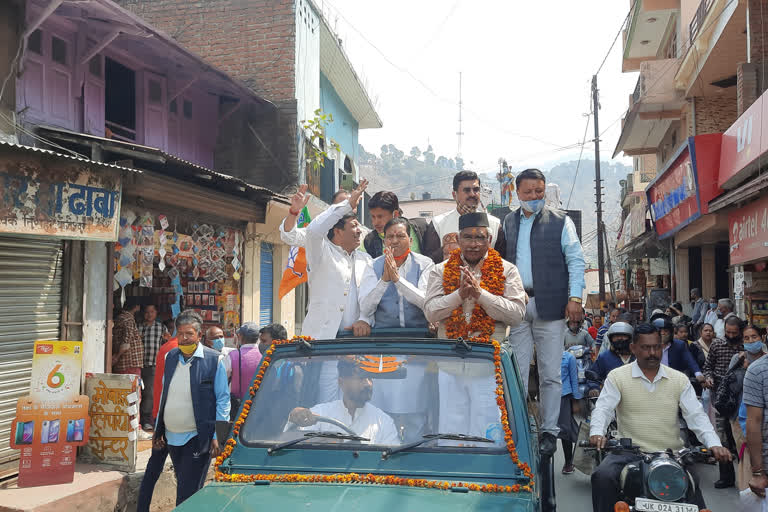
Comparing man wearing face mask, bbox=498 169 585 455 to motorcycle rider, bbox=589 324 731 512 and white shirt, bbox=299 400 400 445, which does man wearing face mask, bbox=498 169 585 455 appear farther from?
white shirt, bbox=299 400 400 445

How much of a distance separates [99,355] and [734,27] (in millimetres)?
12926

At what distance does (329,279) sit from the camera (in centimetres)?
539

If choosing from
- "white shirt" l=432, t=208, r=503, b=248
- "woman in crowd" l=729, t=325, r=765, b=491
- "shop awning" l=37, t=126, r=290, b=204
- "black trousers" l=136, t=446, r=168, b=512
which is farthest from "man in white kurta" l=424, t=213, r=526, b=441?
"shop awning" l=37, t=126, r=290, b=204

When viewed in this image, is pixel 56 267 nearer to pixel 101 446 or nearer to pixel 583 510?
pixel 101 446

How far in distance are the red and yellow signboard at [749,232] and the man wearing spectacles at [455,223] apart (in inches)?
250

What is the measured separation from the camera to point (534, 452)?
3531mm

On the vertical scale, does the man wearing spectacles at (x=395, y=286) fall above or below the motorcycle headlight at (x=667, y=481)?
above

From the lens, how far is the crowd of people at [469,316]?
176 inches

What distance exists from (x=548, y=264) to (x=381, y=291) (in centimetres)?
143

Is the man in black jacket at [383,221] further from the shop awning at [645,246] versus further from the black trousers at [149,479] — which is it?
the shop awning at [645,246]

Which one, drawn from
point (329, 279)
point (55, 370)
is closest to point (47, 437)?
point (55, 370)

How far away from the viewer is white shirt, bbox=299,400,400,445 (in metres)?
3.38

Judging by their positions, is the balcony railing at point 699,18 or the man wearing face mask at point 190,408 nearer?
the man wearing face mask at point 190,408

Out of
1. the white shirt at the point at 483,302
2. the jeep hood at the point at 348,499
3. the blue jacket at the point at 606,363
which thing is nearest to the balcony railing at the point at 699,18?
the blue jacket at the point at 606,363
